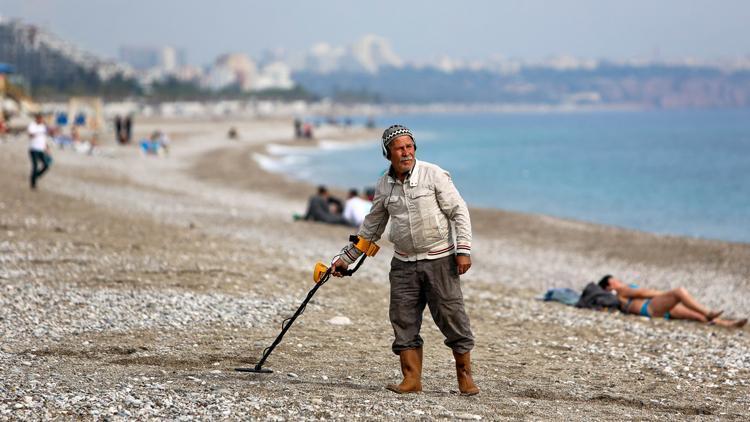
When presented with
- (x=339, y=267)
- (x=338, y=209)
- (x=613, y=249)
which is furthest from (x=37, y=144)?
(x=339, y=267)

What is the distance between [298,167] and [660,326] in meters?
45.4

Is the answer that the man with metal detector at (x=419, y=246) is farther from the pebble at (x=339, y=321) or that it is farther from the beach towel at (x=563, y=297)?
the beach towel at (x=563, y=297)

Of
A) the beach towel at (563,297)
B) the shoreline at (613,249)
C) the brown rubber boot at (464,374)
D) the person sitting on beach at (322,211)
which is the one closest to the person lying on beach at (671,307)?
the beach towel at (563,297)

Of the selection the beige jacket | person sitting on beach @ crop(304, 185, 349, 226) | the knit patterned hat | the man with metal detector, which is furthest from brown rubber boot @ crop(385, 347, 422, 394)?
person sitting on beach @ crop(304, 185, 349, 226)

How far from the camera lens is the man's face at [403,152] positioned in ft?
22.2

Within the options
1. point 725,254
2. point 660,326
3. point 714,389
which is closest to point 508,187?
point 725,254

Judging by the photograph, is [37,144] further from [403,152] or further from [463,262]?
[463,262]

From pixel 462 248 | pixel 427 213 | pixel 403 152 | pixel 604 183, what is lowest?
pixel 604 183

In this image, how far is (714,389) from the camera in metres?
8.25

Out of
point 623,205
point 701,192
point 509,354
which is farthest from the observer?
point 701,192

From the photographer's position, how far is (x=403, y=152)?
6.76 m

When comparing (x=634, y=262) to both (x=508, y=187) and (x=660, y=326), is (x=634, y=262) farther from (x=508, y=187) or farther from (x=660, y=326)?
(x=508, y=187)

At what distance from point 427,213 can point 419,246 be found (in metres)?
0.25

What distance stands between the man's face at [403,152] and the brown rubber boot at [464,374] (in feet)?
4.84
